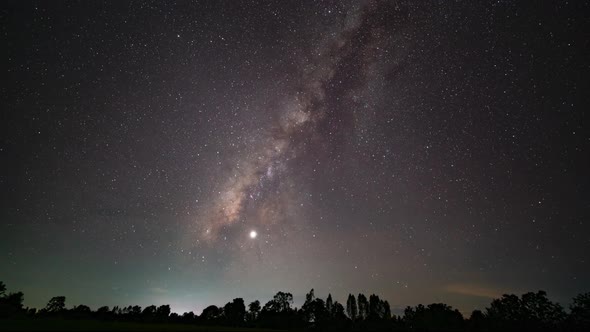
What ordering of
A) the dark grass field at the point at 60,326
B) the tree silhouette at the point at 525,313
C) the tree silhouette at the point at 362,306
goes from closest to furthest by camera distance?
1. the dark grass field at the point at 60,326
2. the tree silhouette at the point at 525,313
3. the tree silhouette at the point at 362,306

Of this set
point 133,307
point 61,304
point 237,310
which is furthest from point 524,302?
point 61,304

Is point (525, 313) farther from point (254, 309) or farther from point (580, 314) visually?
point (254, 309)

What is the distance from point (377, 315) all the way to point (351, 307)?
1180 centimetres

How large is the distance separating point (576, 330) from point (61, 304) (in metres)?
206

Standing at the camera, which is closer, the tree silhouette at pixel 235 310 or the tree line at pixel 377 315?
the tree line at pixel 377 315

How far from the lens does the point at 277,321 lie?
109938mm

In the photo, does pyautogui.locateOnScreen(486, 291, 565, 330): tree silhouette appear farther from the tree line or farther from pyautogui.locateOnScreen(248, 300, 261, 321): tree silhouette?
pyautogui.locateOnScreen(248, 300, 261, 321): tree silhouette

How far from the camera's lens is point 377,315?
12275 centimetres

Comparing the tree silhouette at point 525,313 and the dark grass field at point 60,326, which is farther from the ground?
the tree silhouette at point 525,313

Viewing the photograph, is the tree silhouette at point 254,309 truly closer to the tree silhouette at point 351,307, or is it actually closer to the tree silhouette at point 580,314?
the tree silhouette at point 351,307

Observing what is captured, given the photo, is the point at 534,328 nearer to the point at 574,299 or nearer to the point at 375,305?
the point at 574,299

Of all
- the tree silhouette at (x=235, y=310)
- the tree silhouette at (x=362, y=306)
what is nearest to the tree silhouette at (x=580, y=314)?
the tree silhouette at (x=362, y=306)

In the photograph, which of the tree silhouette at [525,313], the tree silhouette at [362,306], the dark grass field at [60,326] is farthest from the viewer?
the tree silhouette at [362,306]

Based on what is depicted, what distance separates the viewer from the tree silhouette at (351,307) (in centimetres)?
12950
